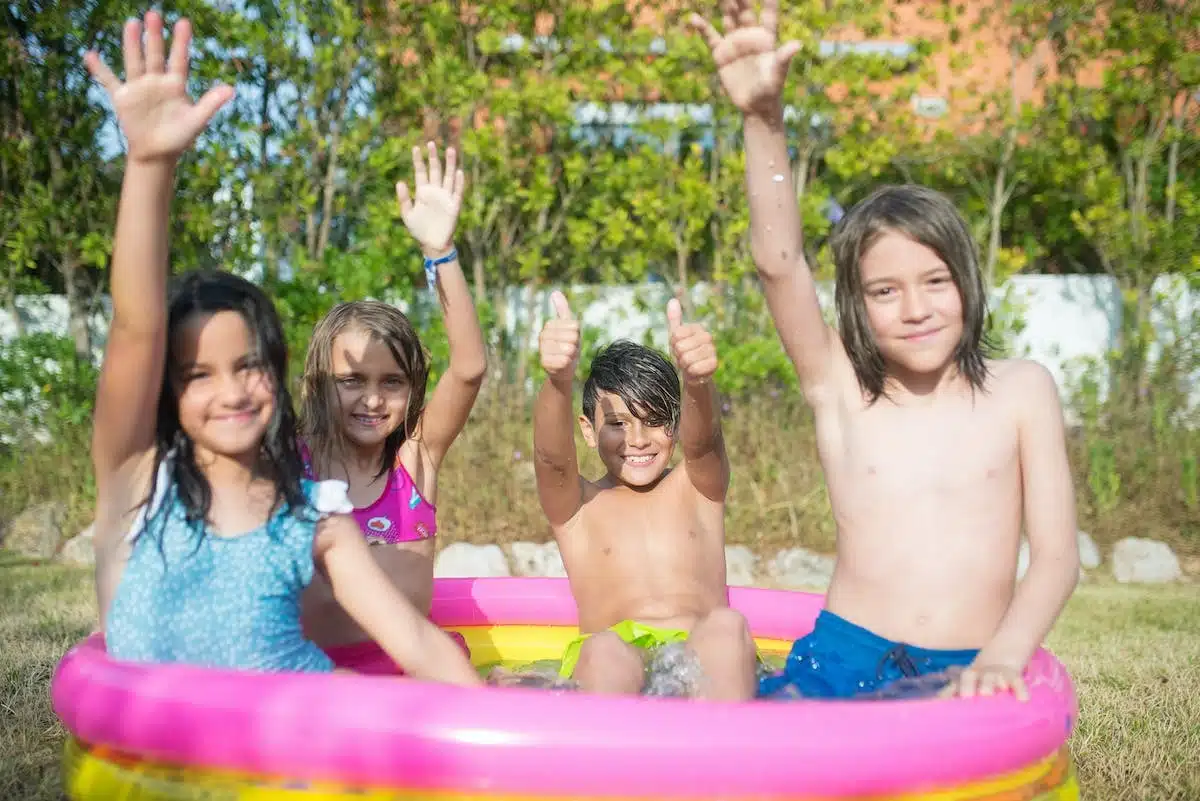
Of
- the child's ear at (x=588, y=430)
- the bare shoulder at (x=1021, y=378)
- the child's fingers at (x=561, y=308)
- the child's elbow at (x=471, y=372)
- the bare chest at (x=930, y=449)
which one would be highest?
the child's fingers at (x=561, y=308)

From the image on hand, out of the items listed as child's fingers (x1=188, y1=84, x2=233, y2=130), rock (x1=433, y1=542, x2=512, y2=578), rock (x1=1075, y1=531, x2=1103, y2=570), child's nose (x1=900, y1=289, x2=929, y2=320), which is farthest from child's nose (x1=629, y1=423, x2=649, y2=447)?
rock (x1=1075, y1=531, x2=1103, y2=570)

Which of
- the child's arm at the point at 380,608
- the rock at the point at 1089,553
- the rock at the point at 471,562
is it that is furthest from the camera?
the rock at the point at 1089,553

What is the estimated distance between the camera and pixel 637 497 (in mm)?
3326

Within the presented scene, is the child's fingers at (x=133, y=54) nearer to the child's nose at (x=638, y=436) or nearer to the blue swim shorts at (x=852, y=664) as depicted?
the child's nose at (x=638, y=436)

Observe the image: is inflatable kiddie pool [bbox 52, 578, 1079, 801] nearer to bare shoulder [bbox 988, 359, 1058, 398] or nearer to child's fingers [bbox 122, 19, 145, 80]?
bare shoulder [bbox 988, 359, 1058, 398]

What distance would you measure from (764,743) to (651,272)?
689 centimetres

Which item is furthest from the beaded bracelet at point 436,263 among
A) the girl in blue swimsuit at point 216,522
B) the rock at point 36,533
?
the rock at point 36,533

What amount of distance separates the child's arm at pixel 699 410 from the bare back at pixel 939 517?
0.43 metres

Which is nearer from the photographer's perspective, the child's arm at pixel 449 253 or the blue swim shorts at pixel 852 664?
the blue swim shorts at pixel 852 664

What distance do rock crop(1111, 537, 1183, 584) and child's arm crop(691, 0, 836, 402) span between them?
4570 millimetres

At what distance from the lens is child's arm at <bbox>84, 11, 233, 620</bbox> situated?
2.05 meters

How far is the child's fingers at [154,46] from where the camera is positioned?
2.03 metres

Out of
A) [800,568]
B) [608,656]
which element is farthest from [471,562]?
[608,656]


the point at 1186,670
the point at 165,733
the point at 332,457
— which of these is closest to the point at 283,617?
the point at 165,733
